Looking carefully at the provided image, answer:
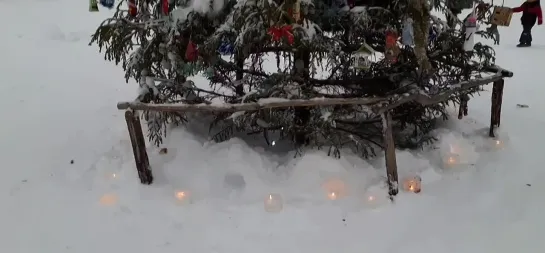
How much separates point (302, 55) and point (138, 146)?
1.62 meters

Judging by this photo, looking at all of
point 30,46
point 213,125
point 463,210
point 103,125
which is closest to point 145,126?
point 103,125

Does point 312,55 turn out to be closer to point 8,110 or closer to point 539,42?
point 8,110

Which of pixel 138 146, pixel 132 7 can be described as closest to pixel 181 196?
pixel 138 146

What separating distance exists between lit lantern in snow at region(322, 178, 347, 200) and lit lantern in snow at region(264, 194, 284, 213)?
1.36ft

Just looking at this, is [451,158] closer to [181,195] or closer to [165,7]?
[181,195]

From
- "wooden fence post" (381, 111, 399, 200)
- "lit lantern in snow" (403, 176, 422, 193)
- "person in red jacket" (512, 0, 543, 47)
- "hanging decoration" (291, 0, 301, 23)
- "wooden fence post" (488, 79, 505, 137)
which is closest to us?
"hanging decoration" (291, 0, 301, 23)

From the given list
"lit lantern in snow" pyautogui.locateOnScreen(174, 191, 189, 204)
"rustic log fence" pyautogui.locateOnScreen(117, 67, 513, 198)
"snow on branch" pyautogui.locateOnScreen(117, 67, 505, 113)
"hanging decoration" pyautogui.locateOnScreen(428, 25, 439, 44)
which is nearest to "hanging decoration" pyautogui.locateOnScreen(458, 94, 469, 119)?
"hanging decoration" pyautogui.locateOnScreen(428, 25, 439, 44)

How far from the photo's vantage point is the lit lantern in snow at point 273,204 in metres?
4.02

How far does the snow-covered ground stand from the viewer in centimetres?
377

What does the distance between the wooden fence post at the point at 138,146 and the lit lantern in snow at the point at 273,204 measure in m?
1.07

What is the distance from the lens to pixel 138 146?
4.20 metres

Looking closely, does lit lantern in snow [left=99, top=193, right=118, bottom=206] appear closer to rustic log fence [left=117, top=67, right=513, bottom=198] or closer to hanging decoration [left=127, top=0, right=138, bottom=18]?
rustic log fence [left=117, top=67, right=513, bottom=198]

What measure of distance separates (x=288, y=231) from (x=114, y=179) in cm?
169

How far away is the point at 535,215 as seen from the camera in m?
4.06
